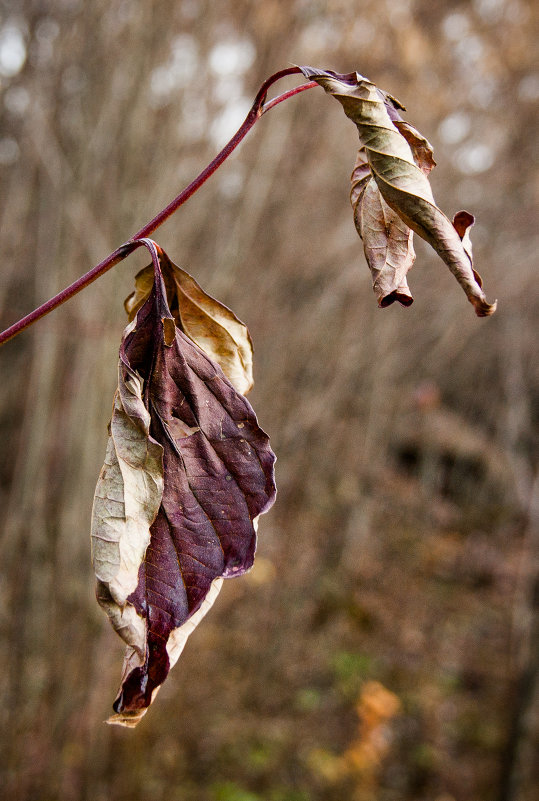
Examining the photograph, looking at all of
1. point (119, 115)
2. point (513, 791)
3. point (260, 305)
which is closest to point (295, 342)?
point (260, 305)

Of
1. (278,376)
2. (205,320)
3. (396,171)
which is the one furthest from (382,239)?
(278,376)

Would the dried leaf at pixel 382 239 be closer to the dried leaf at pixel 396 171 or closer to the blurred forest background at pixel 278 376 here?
the dried leaf at pixel 396 171

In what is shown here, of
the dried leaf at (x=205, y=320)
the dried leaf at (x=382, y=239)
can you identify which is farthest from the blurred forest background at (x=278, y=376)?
the dried leaf at (x=382, y=239)

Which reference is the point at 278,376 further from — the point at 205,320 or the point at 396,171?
the point at 396,171

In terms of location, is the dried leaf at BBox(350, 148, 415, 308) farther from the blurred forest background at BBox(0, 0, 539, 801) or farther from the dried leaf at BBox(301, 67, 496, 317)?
the blurred forest background at BBox(0, 0, 539, 801)

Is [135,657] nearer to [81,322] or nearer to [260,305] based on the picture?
[81,322]

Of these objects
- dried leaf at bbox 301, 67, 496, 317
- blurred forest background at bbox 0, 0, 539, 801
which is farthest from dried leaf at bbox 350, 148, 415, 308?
blurred forest background at bbox 0, 0, 539, 801
